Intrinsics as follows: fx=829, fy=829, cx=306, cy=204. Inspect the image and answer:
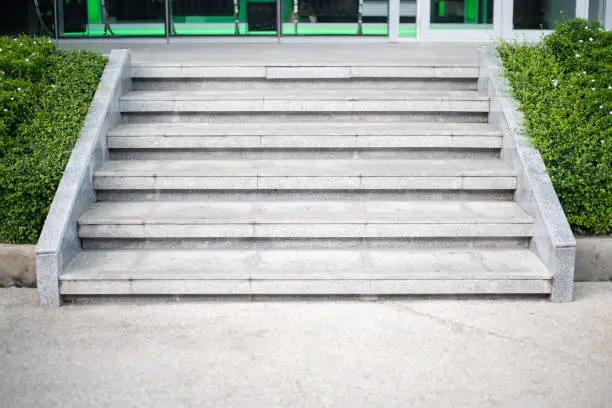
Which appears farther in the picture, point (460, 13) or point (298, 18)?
point (298, 18)

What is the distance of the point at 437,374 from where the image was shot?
5598mm

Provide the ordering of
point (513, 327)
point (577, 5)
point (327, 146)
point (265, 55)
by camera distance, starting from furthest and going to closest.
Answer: point (577, 5), point (265, 55), point (327, 146), point (513, 327)

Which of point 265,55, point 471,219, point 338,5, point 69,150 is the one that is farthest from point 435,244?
point 338,5

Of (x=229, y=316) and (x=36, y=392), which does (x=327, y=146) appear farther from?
(x=36, y=392)

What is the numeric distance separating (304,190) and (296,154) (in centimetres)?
78

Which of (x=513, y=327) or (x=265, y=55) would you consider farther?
(x=265, y=55)

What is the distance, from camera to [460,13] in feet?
51.6

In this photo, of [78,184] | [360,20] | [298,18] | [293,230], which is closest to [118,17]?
[298,18]

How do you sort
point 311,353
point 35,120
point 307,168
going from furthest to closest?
point 35,120 → point 307,168 → point 311,353

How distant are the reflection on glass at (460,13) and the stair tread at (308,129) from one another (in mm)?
6915

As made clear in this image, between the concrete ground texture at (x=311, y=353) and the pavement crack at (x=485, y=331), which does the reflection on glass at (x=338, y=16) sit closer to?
the concrete ground texture at (x=311, y=353)

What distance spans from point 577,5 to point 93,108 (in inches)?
418

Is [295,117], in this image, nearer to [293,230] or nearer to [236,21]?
[293,230]

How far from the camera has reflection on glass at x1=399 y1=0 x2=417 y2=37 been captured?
15852mm
